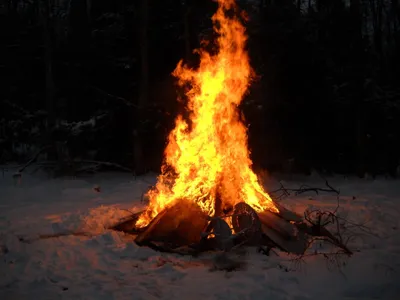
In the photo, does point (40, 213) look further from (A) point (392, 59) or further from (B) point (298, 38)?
(A) point (392, 59)

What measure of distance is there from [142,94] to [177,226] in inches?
455

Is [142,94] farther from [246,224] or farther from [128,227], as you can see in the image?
[246,224]

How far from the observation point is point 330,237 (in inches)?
301

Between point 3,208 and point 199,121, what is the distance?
19.8ft

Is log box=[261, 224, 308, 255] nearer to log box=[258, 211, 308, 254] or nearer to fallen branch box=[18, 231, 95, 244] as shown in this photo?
log box=[258, 211, 308, 254]

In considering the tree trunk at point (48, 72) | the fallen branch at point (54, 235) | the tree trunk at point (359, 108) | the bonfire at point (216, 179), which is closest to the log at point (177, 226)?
the bonfire at point (216, 179)

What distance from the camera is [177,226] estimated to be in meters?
7.95

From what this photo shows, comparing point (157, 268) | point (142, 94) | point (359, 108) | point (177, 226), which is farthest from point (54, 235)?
point (359, 108)

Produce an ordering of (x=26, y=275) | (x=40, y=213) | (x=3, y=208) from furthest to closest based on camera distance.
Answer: (x=3, y=208)
(x=40, y=213)
(x=26, y=275)

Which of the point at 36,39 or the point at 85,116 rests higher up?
the point at 36,39

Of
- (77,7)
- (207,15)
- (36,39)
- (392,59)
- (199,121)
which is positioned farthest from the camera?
(77,7)

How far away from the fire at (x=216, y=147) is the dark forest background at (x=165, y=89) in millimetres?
7772

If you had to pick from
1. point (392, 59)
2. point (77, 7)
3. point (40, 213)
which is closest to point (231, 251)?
point (40, 213)

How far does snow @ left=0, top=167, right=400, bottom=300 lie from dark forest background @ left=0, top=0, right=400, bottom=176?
335 inches
